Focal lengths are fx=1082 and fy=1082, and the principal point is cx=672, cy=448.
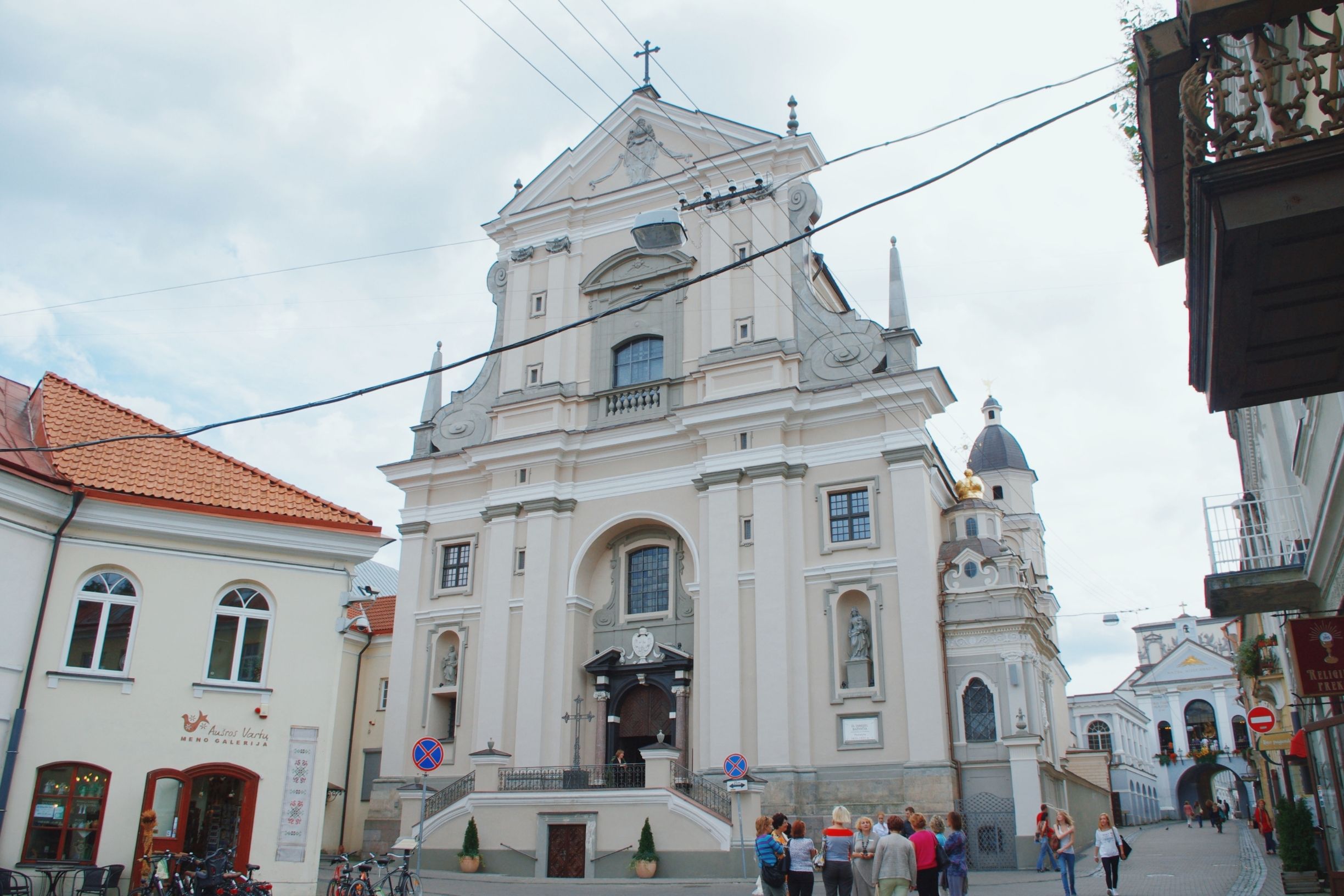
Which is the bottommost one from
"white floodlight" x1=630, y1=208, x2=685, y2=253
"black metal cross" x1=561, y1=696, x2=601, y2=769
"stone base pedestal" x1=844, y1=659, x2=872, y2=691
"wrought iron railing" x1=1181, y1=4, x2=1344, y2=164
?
"black metal cross" x1=561, y1=696, x2=601, y2=769

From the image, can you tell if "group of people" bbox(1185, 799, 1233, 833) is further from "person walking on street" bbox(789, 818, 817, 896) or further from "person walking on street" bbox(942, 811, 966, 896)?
"person walking on street" bbox(789, 818, 817, 896)

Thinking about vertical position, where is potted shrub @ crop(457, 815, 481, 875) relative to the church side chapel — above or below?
below

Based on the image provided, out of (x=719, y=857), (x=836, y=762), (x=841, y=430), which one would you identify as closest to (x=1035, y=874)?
(x=836, y=762)

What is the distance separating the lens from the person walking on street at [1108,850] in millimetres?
16500

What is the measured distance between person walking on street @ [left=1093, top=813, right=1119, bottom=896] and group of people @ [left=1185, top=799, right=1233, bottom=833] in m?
32.6

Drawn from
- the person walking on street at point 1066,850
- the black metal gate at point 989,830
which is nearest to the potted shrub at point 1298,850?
the person walking on street at point 1066,850

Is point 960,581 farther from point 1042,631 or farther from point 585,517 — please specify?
point 585,517

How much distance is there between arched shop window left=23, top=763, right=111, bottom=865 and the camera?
1430cm

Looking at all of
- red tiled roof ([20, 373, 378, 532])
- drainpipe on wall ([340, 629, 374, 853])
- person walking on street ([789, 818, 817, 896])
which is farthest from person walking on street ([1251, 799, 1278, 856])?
drainpipe on wall ([340, 629, 374, 853])

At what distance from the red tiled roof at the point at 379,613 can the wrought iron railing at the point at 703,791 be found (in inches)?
570

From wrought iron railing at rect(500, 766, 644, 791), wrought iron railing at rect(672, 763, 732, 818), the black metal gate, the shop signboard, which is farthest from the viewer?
wrought iron railing at rect(500, 766, 644, 791)

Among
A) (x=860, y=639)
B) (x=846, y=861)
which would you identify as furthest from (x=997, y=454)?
(x=846, y=861)

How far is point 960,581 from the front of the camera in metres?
26.4

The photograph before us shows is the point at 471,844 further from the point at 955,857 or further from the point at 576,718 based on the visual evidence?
the point at 955,857
